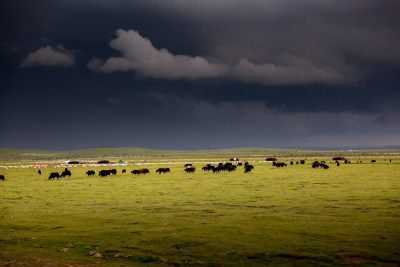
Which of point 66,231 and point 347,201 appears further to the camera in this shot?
point 347,201

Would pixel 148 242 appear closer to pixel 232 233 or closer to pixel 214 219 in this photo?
pixel 232 233

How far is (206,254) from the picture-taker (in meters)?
12.4

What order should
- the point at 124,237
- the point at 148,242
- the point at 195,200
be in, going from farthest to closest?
1. the point at 195,200
2. the point at 124,237
3. the point at 148,242

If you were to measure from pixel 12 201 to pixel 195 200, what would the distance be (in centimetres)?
1415

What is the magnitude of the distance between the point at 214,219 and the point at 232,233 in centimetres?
340

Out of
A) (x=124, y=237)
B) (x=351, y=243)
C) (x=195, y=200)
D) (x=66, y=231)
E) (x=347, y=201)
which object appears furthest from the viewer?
(x=195, y=200)

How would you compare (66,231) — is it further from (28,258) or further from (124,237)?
(28,258)

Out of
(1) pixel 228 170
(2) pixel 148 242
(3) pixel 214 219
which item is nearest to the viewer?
(2) pixel 148 242

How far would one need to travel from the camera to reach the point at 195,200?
25.9m

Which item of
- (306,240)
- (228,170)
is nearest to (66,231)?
(306,240)

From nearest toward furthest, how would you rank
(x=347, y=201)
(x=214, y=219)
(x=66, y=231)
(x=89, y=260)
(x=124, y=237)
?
(x=89, y=260) → (x=124, y=237) → (x=66, y=231) → (x=214, y=219) → (x=347, y=201)

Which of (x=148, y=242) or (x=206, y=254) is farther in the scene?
(x=148, y=242)

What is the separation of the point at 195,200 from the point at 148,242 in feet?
39.0

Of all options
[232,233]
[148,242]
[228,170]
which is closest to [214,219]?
[232,233]
